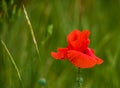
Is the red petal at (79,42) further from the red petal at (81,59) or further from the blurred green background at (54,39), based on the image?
the blurred green background at (54,39)

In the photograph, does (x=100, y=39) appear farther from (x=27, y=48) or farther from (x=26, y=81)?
(x=26, y=81)

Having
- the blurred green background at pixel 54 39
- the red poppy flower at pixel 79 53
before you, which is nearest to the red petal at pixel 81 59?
the red poppy flower at pixel 79 53

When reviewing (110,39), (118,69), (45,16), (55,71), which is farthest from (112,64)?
(45,16)

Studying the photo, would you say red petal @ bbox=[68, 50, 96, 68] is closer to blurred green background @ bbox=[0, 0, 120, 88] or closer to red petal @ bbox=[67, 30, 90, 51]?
red petal @ bbox=[67, 30, 90, 51]

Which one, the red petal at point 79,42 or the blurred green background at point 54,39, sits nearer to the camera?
the red petal at point 79,42

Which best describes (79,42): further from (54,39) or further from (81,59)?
(54,39)
